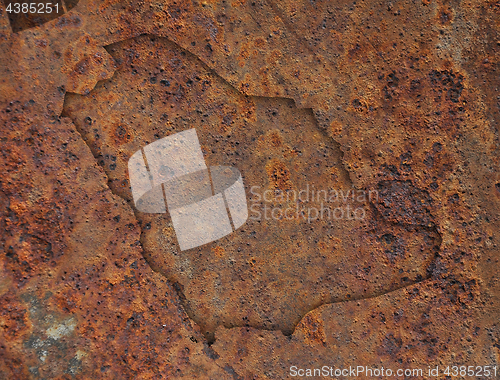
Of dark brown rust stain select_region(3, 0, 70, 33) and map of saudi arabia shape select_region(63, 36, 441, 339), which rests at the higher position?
dark brown rust stain select_region(3, 0, 70, 33)

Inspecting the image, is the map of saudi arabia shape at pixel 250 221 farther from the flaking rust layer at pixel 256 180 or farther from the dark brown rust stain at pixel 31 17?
the dark brown rust stain at pixel 31 17

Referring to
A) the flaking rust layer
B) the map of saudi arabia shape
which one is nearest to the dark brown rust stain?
the flaking rust layer

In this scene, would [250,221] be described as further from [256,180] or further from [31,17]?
[31,17]

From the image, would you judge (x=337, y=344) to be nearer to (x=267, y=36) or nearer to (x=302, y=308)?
(x=302, y=308)

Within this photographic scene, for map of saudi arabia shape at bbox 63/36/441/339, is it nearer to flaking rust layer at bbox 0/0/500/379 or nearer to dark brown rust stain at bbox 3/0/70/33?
flaking rust layer at bbox 0/0/500/379

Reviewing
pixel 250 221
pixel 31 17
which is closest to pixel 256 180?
pixel 250 221

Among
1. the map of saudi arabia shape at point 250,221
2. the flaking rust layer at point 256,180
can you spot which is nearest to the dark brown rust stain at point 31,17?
the flaking rust layer at point 256,180
